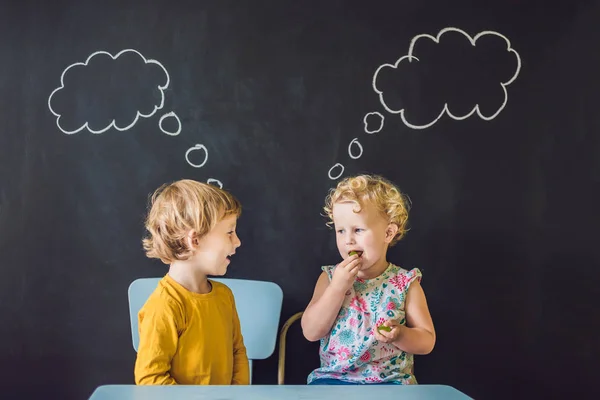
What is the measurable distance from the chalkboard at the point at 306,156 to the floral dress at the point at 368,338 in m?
0.35

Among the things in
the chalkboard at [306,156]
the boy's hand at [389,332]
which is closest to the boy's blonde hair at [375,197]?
the chalkboard at [306,156]

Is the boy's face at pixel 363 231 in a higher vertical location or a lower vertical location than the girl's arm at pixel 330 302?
higher

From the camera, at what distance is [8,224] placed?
7.61 feet

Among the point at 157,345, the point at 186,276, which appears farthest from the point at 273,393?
the point at 186,276

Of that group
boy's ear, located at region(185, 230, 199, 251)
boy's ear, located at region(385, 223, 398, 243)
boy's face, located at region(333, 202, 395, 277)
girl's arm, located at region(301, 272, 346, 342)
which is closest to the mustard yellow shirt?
boy's ear, located at region(185, 230, 199, 251)

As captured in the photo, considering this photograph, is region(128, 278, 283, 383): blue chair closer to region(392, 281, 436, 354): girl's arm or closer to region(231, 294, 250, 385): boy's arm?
region(231, 294, 250, 385): boy's arm

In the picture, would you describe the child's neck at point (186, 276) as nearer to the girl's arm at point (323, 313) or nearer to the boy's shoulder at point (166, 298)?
the boy's shoulder at point (166, 298)

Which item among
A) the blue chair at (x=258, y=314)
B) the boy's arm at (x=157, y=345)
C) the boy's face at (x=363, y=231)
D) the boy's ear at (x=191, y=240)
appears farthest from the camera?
the blue chair at (x=258, y=314)

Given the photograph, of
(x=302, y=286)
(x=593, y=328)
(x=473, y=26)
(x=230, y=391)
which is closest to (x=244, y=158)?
(x=302, y=286)

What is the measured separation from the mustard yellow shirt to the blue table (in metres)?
0.32

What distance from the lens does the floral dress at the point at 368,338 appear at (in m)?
1.96

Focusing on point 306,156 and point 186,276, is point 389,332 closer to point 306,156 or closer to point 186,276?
point 186,276

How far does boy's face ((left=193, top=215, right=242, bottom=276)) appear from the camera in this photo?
1877 millimetres

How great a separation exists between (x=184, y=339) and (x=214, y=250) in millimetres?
264
